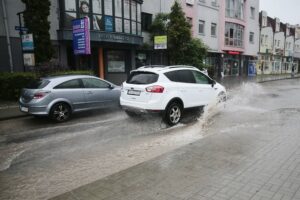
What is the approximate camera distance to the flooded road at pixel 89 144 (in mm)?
4695

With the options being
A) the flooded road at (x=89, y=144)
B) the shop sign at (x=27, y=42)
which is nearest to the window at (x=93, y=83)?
the flooded road at (x=89, y=144)

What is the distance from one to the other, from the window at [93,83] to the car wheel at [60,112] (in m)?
1.12

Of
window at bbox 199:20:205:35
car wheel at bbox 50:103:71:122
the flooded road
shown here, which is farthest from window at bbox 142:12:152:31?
car wheel at bbox 50:103:71:122

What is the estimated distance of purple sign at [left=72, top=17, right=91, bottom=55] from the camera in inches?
595

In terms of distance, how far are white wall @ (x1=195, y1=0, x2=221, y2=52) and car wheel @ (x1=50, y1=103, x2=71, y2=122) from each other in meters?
22.1

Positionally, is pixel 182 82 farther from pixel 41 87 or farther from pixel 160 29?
pixel 160 29

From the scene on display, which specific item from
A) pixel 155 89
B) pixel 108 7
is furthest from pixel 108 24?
pixel 155 89

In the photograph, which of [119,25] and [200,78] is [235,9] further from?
[200,78]

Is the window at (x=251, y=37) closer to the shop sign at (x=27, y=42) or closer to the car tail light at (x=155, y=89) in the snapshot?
the shop sign at (x=27, y=42)

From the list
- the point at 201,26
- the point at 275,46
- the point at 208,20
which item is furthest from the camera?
the point at 275,46

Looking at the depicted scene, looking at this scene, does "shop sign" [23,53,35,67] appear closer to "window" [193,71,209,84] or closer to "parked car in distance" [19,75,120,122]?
"parked car in distance" [19,75,120,122]

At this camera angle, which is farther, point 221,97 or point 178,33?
point 178,33

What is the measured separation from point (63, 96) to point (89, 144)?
10.5 ft

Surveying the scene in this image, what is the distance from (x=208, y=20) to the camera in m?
30.7
